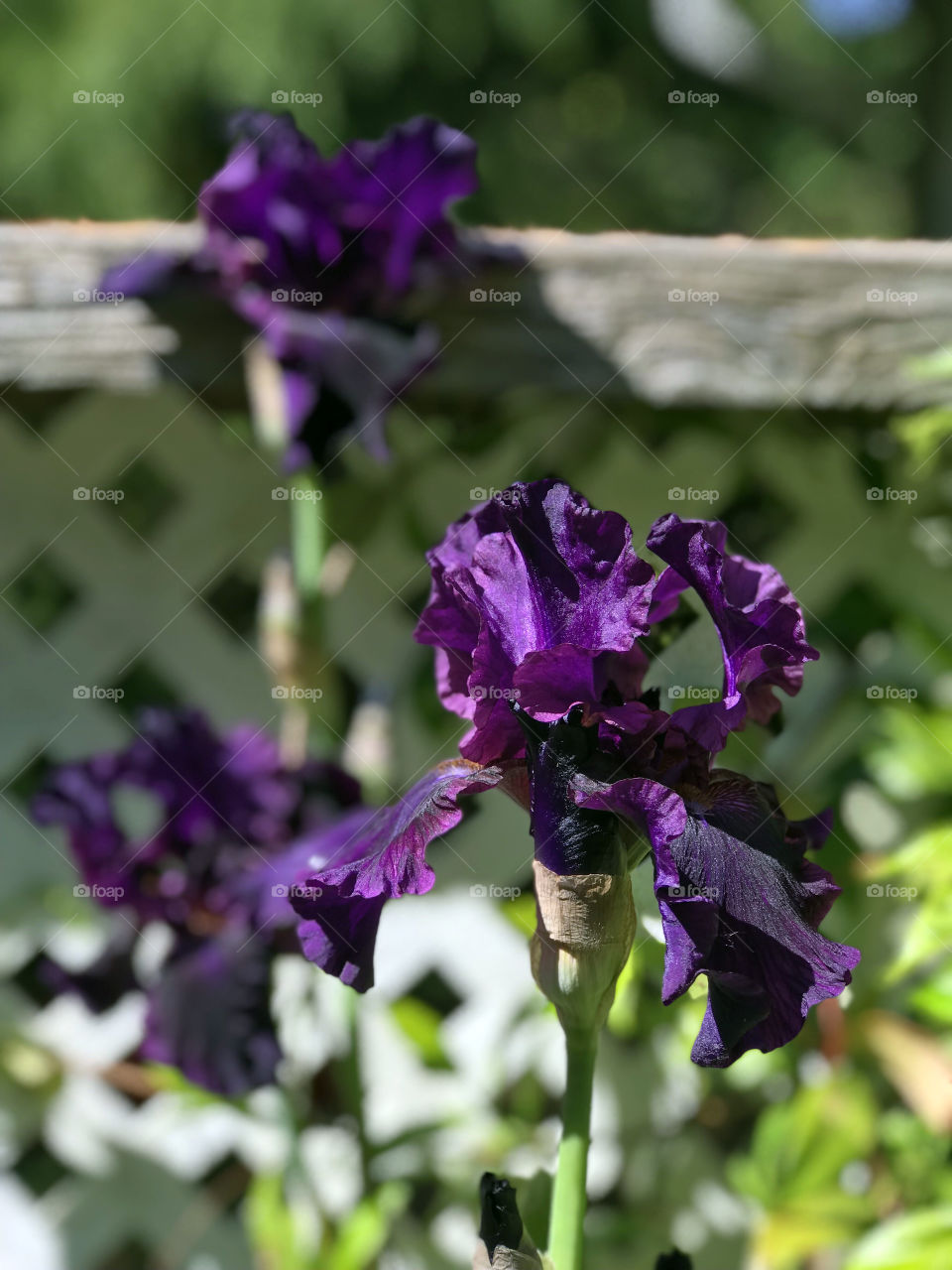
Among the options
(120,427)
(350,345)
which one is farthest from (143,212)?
(350,345)

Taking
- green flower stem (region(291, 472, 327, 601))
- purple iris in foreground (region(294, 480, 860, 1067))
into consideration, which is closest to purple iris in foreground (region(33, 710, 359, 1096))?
green flower stem (region(291, 472, 327, 601))

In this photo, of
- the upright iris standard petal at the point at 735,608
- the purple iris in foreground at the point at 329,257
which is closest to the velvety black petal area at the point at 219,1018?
the purple iris in foreground at the point at 329,257

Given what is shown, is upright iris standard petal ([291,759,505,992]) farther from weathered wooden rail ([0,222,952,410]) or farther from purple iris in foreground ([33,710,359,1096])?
weathered wooden rail ([0,222,952,410])

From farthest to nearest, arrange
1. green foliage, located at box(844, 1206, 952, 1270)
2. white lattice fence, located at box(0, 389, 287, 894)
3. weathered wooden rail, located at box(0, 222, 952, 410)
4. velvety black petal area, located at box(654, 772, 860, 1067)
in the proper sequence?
white lattice fence, located at box(0, 389, 287, 894), weathered wooden rail, located at box(0, 222, 952, 410), green foliage, located at box(844, 1206, 952, 1270), velvety black petal area, located at box(654, 772, 860, 1067)

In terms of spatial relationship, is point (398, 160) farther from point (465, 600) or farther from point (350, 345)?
point (465, 600)

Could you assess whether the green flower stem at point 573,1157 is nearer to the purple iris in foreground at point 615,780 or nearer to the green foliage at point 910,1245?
the purple iris in foreground at point 615,780
